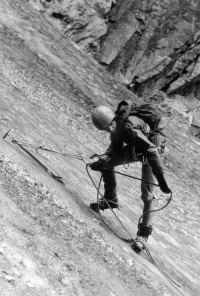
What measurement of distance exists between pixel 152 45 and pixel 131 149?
20031 mm

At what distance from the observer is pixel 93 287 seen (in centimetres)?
495

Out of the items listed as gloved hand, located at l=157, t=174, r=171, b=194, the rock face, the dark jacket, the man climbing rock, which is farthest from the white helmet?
the rock face

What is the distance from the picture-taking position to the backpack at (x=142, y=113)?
6.58 metres

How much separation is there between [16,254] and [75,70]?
633 inches

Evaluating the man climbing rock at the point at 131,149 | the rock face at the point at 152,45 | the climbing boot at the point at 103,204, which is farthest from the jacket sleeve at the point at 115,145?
the rock face at the point at 152,45

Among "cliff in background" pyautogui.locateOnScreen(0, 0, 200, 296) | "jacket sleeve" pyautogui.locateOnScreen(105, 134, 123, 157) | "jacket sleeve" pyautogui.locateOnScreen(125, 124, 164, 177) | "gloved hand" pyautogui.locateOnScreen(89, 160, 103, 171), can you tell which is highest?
"jacket sleeve" pyautogui.locateOnScreen(125, 124, 164, 177)

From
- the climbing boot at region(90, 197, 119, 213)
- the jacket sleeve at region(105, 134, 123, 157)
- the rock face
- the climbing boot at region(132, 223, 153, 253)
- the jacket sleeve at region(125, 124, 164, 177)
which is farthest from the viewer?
the rock face

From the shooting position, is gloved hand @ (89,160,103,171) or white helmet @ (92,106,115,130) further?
gloved hand @ (89,160,103,171)

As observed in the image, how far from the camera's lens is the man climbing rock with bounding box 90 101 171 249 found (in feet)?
21.4

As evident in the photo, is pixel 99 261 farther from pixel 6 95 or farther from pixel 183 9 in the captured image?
pixel 183 9

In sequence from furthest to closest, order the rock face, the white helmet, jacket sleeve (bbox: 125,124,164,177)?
the rock face < the white helmet < jacket sleeve (bbox: 125,124,164,177)

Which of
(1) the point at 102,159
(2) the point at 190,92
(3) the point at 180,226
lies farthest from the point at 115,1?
(1) the point at 102,159

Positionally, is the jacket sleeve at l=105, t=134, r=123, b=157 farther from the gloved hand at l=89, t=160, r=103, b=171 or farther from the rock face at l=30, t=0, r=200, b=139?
the rock face at l=30, t=0, r=200, b=139

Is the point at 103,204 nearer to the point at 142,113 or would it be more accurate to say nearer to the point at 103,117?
the point at 103,117
